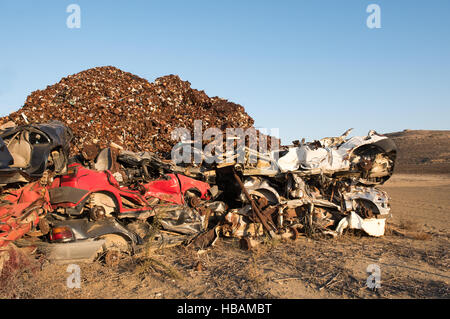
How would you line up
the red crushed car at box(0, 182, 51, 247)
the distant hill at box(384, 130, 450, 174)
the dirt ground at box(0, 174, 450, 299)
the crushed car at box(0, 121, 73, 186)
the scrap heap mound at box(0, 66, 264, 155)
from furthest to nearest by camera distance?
the distant hill at box(384, 130, 450, 174) → the scrap heap mound at box(0, 66, 264, 155) → the dirt ground at box(0, 174, 450, 299) → the red crushed car at box(0, 182, 51, 247) → the crushed car at box(0, 121, 73, 186)

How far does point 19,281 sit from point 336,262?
5056mm

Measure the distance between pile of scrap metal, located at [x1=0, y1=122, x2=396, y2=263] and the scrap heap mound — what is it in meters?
2.06

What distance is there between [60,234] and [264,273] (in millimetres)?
3241

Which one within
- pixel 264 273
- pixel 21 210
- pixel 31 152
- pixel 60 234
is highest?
Result: pixel 31 152

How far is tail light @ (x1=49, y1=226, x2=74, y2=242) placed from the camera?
4852 mm

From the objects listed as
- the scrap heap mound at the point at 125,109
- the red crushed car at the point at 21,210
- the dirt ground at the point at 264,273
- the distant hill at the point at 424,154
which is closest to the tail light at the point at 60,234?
the red crushed car at the point at 21,210

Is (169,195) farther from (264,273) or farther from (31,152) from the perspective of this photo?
(31,152)

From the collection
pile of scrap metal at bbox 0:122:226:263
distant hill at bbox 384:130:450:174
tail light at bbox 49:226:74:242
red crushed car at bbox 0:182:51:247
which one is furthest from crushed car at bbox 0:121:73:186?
distant hill at bbox 384:130:450:174

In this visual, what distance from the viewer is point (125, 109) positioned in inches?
364

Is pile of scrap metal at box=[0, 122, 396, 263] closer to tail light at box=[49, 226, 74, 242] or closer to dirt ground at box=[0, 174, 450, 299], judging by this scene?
tail light at box=[49, 226, 74, 242]

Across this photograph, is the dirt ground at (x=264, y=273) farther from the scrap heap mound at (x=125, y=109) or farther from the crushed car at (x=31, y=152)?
the scrap heap mound at (x=125, y=109)

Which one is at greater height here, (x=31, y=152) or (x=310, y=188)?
(x=31, y=152)

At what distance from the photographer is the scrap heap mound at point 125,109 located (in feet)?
28.5

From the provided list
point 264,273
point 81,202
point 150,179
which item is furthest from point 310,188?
point 81,202
